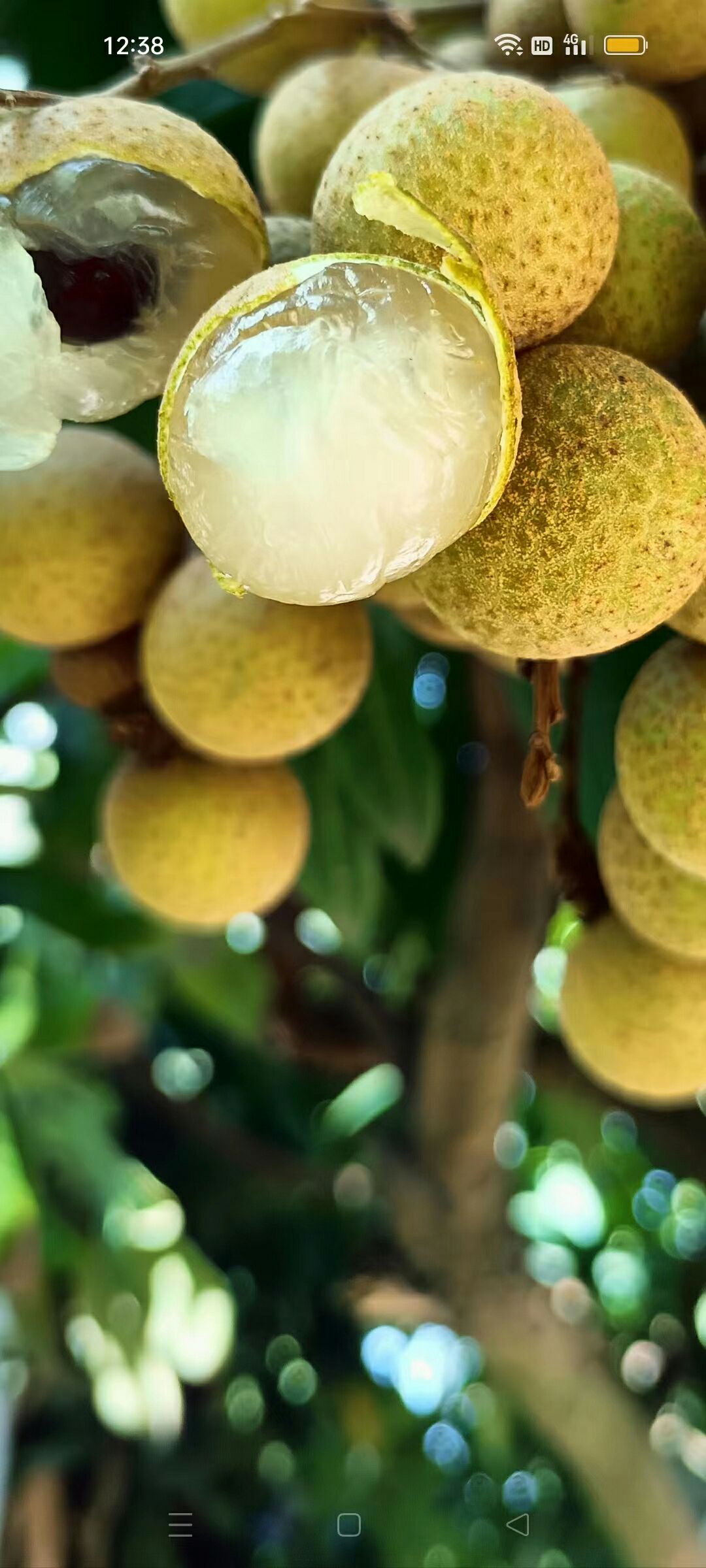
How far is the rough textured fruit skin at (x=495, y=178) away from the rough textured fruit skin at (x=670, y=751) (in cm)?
19

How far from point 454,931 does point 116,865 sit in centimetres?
77

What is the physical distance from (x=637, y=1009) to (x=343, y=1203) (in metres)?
1.53

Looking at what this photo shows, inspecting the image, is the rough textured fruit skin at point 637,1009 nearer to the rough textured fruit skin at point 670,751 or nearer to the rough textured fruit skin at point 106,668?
the rough textured fruit skin at point 670,751

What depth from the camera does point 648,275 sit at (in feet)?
1.56

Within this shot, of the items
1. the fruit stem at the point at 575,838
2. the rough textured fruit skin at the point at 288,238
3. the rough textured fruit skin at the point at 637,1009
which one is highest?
the rough textured fruit skin at the point at 288,238

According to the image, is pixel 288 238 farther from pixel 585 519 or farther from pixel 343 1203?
pixel 343 1203

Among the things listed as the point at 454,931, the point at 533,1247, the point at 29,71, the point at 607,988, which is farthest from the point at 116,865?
the point at 533,1247

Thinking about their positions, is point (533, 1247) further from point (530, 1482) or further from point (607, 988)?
point (607, 988)

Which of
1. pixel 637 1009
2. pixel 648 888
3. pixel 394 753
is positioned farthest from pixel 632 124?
pixel 394 753

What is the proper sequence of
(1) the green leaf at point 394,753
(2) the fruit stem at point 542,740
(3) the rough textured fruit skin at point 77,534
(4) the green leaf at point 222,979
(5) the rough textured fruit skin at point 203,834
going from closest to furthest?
(2) the fruit stem at point 542,740, (3) the rough textured fruit skin at point 77,534, (5) the rough textured fruit skin at point 203,834, (1) the green leaf at point 394,753, (4) the green leaf at point 222,979

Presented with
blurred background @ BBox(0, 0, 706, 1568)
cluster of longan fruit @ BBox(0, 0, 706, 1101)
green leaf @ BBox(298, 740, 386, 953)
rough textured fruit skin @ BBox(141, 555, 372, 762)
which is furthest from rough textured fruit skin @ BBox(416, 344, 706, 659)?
green leaf @ BBox(298, 740, 386, 953)

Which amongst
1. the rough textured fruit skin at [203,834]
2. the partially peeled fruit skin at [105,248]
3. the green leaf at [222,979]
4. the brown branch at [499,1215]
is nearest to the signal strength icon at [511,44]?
the partially peeled fruit skin at [105,248]

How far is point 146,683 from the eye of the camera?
73 cm

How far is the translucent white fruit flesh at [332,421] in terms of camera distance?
329 millimetres
